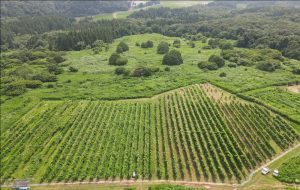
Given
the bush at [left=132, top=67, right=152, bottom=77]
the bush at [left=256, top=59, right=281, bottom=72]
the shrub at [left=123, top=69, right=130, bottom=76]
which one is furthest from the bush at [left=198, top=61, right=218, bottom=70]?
the shrub at [left=123, top=69, right=130, bottom=76]

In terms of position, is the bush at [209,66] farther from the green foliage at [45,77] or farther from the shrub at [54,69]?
the shrub at [54,69]

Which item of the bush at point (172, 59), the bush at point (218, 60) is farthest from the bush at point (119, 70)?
the bush at point (218, 60)

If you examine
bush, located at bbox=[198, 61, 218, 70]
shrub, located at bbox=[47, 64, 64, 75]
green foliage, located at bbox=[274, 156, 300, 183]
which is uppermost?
shrub, located at bbox=[47, 64, 64, 75]

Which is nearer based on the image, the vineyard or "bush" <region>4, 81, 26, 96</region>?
the vineyard

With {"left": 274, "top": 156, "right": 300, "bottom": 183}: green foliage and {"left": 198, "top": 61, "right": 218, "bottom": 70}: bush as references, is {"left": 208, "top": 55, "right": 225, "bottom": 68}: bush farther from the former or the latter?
{"left": 274, "top": 156, "right": 300, "bottom": 183}: green foliage

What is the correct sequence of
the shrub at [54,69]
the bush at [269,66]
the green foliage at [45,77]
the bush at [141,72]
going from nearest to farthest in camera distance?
the green foliage at [45,77] < the bush at [269,66] < the bush at [141,72] < the shrub at [54,69]

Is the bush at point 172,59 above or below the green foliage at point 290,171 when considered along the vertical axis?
above

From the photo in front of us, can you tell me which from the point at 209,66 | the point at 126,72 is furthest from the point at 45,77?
the point at 209,66
